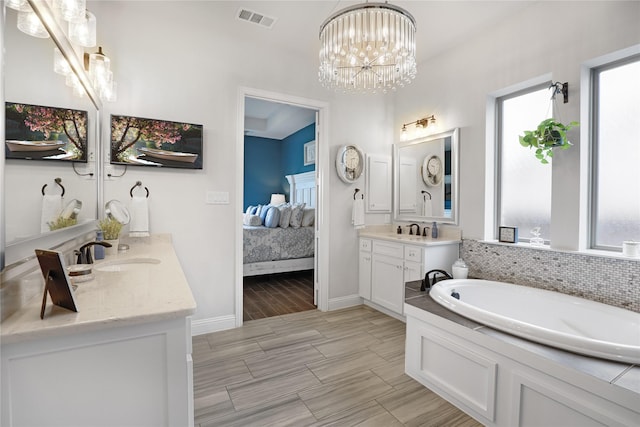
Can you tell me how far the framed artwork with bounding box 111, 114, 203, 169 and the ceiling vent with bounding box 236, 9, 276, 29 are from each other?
40.1 inches

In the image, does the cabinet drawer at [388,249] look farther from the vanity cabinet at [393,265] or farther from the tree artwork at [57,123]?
the tree artwork at [57,123]

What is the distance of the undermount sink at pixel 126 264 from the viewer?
1533 millimetres

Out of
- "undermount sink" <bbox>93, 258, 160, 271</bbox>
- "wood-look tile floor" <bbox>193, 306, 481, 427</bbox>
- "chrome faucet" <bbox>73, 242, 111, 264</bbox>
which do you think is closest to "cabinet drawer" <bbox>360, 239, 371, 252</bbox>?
"wood-look tile floor" <bbox>193, 306, 481, 427</bbox>

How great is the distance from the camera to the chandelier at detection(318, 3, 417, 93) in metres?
1.86

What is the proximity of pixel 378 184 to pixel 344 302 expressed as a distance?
1.49 metres

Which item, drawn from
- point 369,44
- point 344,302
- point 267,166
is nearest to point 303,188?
point 267,166

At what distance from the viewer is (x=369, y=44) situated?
1968 mm

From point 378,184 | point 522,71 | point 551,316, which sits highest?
point 522,71

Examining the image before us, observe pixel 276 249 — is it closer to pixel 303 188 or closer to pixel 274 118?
pixel 303 188

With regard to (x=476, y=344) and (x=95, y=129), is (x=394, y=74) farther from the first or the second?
(x=95, y=129)

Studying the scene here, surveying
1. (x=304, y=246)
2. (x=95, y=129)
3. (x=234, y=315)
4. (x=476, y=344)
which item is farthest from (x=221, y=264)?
(x=476, y=344)

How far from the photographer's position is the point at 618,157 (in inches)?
85.9

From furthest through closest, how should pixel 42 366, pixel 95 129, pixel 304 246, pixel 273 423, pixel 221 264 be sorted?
pixel 304 246, pixel 221 264, pixel 95 129, pixel 273 423, pixel 42 366

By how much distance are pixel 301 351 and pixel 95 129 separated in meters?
2.25
